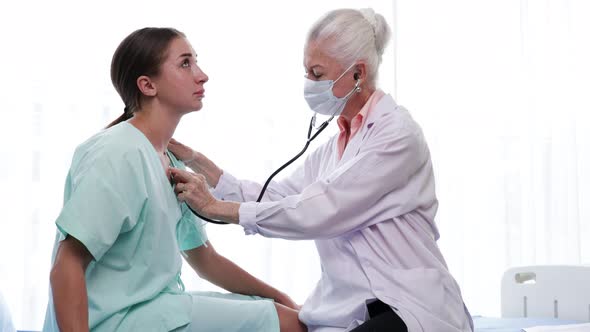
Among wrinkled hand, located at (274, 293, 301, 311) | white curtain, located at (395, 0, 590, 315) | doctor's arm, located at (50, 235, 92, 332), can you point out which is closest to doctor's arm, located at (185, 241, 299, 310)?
wrinkled hand, located at (274, 293, 301, 311)

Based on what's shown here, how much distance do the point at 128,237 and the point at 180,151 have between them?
1.38 feet

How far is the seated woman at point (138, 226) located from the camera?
142 cm

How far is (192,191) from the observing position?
1637 mm

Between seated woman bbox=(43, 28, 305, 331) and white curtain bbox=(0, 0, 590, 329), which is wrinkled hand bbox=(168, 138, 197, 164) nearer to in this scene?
seated woman bbox=(43, 28, 305, 331)

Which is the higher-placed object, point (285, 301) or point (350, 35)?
point (350, 35)

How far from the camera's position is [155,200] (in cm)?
155

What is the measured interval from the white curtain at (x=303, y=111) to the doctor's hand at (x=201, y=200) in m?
1.61

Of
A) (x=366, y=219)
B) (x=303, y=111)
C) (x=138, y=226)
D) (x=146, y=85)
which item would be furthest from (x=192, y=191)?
(x=303, y=111)

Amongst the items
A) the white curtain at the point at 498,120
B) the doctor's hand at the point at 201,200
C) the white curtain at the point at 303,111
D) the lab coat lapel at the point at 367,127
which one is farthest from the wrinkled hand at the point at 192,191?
the white curtain at the point at 498,120

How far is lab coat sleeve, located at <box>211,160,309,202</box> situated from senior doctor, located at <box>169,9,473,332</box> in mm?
265

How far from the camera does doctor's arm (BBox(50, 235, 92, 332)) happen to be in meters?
1.37

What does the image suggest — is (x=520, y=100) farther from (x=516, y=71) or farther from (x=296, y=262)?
(x=296, y=262)

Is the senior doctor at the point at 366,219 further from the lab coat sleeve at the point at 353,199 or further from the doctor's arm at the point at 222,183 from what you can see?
the doctor's arm at the point at 222,183

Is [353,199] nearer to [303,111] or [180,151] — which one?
[180,151]
